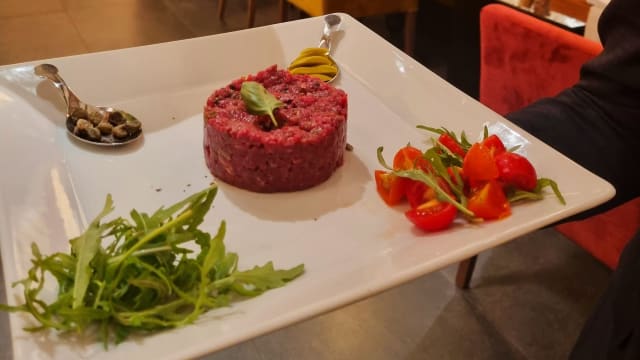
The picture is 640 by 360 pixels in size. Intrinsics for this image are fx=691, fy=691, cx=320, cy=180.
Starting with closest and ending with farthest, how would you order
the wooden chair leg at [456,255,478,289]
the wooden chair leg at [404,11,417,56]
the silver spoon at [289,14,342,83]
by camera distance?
1. the silver spoon at [289,14,342,83]
2. the wooden chair leg at [456,255,478,289]
3. the wooden chair leg at [404,11,417,56]

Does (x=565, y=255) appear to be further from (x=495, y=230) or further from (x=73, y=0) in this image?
(x=73, y=0)

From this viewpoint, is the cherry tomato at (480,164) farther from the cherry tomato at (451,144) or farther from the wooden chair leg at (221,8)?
the wooden chair leg at (221,8)


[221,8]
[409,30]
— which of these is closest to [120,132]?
[409,30]

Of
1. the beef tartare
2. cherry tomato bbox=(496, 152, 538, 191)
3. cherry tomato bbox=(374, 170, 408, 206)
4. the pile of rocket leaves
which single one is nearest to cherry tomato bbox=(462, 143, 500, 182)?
cherry tomato bbox=(496, 152, 538, 191)

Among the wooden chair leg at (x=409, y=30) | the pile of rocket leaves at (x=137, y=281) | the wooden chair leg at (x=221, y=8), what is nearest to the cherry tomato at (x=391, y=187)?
the pile of rocket leaves at (x=137, y=281)

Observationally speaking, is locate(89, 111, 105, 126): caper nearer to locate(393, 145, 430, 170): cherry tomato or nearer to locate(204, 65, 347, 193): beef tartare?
locate(204, 65, 347, 193): beef tartare

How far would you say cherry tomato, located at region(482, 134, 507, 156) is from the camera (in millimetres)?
1353

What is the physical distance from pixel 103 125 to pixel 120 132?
4 centimetres

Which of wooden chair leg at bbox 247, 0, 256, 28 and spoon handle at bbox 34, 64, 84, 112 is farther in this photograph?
wooden chair leg at bbox 247, 0, 256, 28

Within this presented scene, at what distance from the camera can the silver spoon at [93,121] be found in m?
1.52

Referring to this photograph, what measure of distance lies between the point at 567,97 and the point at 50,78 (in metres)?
1.22

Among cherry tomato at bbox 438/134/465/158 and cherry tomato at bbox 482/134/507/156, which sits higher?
cherry tomato at bbox 482/134/507/156

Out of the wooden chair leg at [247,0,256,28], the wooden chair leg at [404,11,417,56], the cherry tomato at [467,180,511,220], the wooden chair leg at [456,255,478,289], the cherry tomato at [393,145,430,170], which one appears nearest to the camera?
the cherry tomato at [467,180,511,220]

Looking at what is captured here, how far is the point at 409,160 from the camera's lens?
4.60ft
